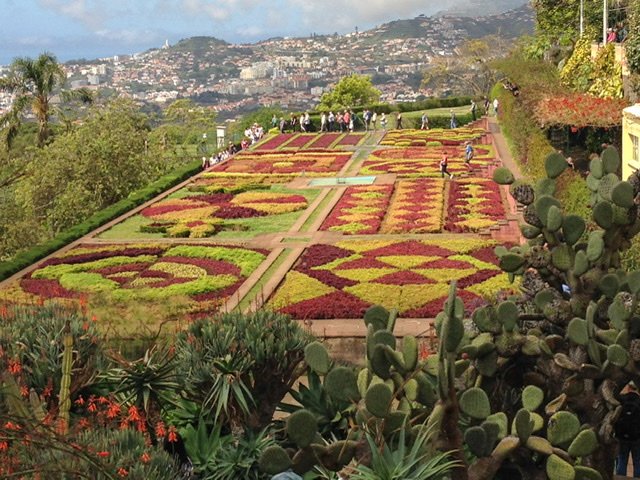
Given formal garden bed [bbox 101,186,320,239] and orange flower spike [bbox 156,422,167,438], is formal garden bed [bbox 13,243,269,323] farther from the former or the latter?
orange flower spike [bbox 156,422,167,438]

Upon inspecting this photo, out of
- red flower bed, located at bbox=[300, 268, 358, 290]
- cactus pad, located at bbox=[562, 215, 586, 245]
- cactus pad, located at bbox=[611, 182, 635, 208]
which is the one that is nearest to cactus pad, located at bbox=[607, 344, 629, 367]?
cactus pad, located at bbox=[562, 215, 586, 245]

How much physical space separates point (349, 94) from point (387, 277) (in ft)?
161

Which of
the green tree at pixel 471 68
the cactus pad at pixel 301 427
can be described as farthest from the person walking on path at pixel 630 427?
the green tree at pixel 471 68

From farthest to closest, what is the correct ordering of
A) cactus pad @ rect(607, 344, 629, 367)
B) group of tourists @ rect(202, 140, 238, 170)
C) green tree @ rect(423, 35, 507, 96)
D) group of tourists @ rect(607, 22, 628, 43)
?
green tree @ rect(423, 35, 507, 96) < group of tourists @ rect(202, 140, 238, 170) < group of tourists @ rect(607, 22, 628, 43) < cactus pad @ rect(607, 344, 629, 367)

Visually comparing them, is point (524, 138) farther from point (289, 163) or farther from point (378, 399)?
point (378, 399)

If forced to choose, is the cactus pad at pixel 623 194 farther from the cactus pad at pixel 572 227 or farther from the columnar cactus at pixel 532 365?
the cactus pad at pixel 572 227

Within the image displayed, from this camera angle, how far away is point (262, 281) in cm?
1873

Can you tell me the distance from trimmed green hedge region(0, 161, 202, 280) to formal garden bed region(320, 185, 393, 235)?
6702mm

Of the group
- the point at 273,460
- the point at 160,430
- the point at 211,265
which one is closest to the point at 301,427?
the point at 273,460

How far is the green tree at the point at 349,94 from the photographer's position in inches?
2603

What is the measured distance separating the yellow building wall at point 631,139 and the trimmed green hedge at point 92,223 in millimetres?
13884

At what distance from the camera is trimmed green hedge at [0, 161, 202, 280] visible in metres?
21.2

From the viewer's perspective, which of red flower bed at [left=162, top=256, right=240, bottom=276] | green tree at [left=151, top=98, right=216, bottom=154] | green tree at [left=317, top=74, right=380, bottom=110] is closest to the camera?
red flower bed at [left=162, top=256, right=240, bottom=276]

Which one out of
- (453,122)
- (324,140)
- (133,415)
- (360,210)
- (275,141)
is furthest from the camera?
(453,122)
